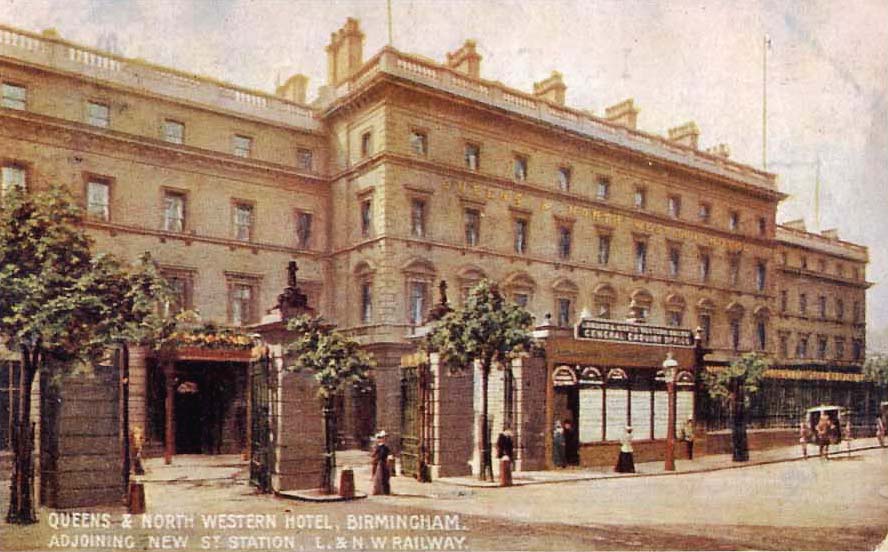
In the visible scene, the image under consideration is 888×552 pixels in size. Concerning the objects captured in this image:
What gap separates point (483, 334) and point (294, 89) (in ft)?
13.1

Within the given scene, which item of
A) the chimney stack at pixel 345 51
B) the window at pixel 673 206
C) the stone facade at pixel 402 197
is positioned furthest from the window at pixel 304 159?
the window at pixel 673 206

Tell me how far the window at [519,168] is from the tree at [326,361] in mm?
3378

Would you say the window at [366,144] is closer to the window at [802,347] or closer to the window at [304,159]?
the window at [304,159]

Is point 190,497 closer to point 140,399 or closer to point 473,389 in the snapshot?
point 140,399

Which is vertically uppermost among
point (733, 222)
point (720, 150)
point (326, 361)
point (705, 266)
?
point (720, 150)

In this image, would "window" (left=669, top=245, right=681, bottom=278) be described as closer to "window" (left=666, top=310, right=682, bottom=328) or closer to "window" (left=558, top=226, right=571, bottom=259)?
"window" (left=666, top=310, right=682, bottom=328)

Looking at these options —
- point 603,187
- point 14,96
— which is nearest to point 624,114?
point 603,187

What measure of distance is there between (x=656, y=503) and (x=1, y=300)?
23.2 feet

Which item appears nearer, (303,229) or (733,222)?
(303,229)

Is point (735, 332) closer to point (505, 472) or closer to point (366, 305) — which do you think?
point (505, 472)

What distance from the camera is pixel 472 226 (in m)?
10.4

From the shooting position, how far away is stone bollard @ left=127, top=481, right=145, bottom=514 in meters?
7.71

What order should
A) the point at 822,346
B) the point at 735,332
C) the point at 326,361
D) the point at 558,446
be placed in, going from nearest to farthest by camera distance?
1. the point at 326,361
2. the point at 822,346
3. the point at 735,332
4. the point at 558,446

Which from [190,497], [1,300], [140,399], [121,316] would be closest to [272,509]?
[190,497]
